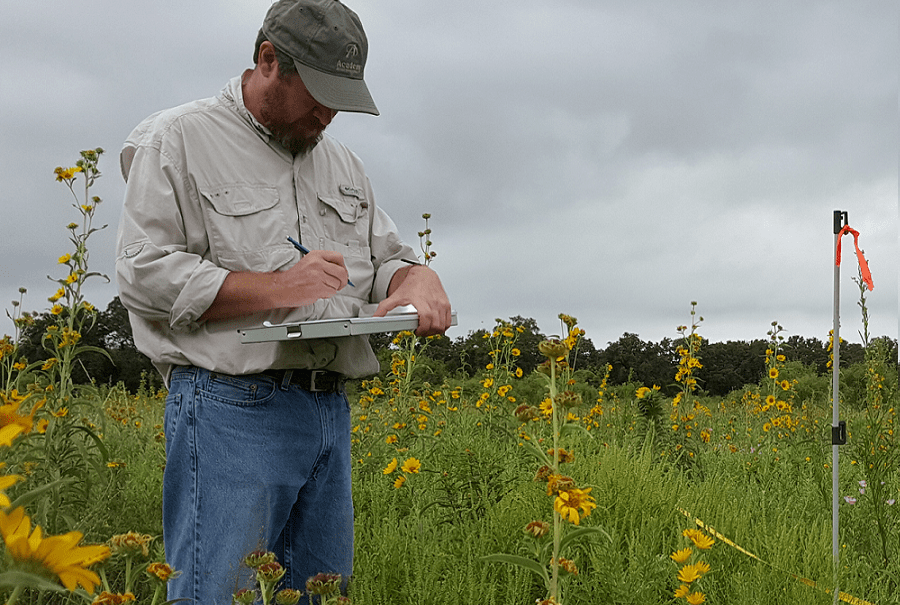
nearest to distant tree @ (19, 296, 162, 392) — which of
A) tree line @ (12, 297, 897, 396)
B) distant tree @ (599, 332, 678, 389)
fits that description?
tree line @ (12, 297, 897, 396)

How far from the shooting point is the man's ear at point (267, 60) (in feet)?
6.55

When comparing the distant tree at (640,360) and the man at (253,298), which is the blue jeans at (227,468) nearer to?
the man at (253,298)

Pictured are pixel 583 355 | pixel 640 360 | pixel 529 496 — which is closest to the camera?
pixel 529 496

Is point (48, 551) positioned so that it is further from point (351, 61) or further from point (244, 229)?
point (351, 61)

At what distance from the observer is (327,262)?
1863mm

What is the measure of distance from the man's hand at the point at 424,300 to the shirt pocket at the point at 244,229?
0.99 ft

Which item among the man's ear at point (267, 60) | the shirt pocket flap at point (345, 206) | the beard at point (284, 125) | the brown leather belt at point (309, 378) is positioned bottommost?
the brown leather belt at point (309, 378)

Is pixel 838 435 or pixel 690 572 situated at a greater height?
pixel 838 435

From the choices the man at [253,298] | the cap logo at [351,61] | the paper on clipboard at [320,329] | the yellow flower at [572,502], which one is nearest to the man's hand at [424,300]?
the man at [253,298]

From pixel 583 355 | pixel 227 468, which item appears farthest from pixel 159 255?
pixel 583 355

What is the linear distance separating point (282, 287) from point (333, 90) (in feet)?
1.76

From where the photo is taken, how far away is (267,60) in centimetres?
202

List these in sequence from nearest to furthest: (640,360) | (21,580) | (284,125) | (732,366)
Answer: (21,580), (284,125), (640,360), (732,366)

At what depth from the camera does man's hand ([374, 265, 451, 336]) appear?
76.5 inches
